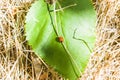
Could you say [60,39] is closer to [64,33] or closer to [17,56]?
[64,33]

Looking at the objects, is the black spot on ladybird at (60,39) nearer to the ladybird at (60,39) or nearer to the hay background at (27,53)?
the ladybird at (60,39)

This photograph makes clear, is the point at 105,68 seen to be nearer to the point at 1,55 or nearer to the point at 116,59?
the point at 116,59

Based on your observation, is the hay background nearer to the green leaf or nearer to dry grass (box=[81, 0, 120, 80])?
dry grass (box=[81, 0, 120, 80])

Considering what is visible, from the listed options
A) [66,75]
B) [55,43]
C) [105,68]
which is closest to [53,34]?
[55,43]

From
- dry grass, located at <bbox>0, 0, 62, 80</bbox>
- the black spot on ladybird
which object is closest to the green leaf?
the black spot on ladybird

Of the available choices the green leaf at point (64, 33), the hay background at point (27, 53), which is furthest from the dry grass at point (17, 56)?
the green leaf at point (64, 33)

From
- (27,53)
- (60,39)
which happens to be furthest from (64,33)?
(27,53)
